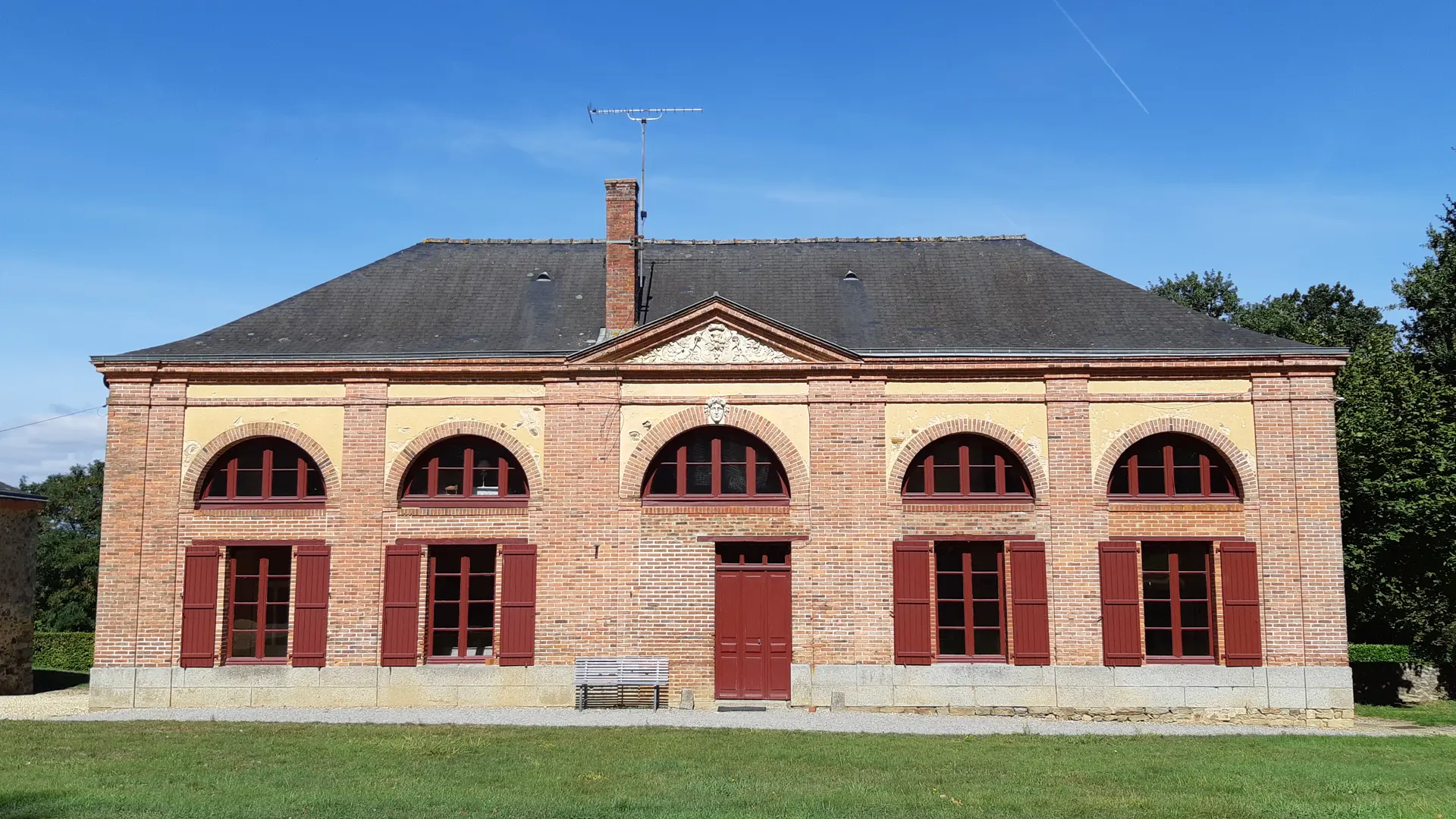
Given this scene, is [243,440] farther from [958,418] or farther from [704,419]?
[958,418]

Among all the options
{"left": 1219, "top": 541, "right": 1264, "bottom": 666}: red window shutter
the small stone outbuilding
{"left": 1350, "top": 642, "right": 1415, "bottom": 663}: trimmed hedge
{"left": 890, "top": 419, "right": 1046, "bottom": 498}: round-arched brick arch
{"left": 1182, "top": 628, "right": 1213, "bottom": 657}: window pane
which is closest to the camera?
{"left": 1219, "top": 541, "right": 1264, "bottom": 666}: red window shutter

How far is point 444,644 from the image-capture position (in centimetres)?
1697

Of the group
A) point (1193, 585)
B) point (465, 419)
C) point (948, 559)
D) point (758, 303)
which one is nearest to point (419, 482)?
point (465, 419)

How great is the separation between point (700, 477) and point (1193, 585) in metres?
7.37

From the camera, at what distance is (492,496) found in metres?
17.2

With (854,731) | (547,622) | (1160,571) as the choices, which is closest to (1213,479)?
(1160,571)

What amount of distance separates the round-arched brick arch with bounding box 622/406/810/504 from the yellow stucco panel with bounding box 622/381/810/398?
252mm

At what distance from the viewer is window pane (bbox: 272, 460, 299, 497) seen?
17.3 m

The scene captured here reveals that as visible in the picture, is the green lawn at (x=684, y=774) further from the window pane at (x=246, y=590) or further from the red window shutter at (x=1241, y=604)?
the window pane at (x=246, y=590)

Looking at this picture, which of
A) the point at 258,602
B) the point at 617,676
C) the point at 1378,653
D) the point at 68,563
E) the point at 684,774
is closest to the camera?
the point at 684,774

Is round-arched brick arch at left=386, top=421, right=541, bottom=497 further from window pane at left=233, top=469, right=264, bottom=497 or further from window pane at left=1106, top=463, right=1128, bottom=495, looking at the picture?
window pane at left=1106, top=463, right=1128, bottom=495

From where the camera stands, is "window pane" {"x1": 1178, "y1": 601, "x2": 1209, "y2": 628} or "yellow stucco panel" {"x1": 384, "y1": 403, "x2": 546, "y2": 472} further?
"yellow stucco panel" {"x1": 384, "y1": 403, "x2": 546, "y2": 472}

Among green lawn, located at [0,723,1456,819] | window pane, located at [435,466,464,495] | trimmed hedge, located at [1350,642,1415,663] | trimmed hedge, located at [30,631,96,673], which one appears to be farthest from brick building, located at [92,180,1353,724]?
trimmed hedge, located at [30,631,96,673]

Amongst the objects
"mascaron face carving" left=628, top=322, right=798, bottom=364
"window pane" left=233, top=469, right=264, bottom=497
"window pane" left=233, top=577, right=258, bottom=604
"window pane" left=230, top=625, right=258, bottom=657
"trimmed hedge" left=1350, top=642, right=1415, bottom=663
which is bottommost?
"trimmed hedge" left=1350, top=642, right=1415, bottom=663
